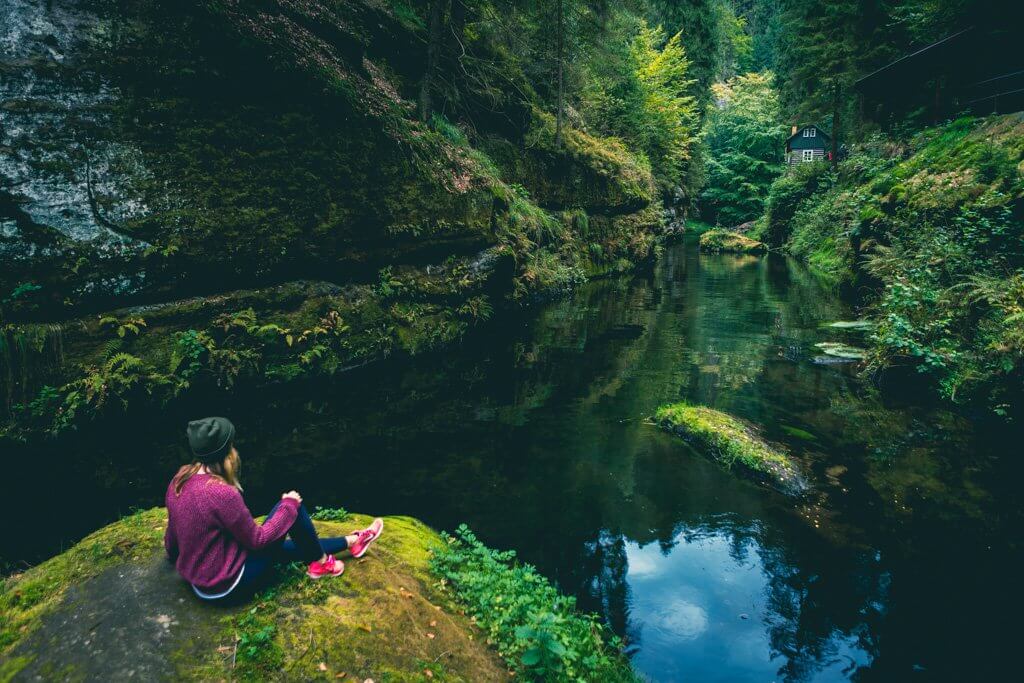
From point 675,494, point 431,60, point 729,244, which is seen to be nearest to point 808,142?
point 729,244

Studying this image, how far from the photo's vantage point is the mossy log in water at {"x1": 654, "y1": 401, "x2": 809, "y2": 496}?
6.75 m

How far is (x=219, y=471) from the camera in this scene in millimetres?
3174

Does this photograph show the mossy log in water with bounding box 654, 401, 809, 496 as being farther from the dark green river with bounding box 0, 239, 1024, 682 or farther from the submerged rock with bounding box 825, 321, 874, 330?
the submerged rock with bounding box 825, 321, 874, 330

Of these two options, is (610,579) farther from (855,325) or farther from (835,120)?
(835,120)

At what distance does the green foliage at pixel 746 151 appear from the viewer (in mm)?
49312

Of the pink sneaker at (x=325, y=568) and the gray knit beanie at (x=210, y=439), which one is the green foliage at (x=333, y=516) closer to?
the pink sneaker at (x=325, y=568)

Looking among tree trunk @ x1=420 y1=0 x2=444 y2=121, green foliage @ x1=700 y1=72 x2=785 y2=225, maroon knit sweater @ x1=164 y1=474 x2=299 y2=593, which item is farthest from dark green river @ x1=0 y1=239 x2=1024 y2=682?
green foliage @ x1=700 y1=72 x2=785 y2=225

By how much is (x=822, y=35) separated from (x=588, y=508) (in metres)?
35.7

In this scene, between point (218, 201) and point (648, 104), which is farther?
point (648, 104)

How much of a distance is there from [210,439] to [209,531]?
1.87 ft

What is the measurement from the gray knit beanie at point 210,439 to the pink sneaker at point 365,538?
1322 mm

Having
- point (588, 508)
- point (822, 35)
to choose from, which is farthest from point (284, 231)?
point (822, 35)

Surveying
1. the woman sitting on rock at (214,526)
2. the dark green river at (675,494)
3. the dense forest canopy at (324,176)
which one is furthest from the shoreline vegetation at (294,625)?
the dense forest canopy at (324,176)

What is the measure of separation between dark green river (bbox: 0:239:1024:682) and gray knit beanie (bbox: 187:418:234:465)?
332 centimetres
